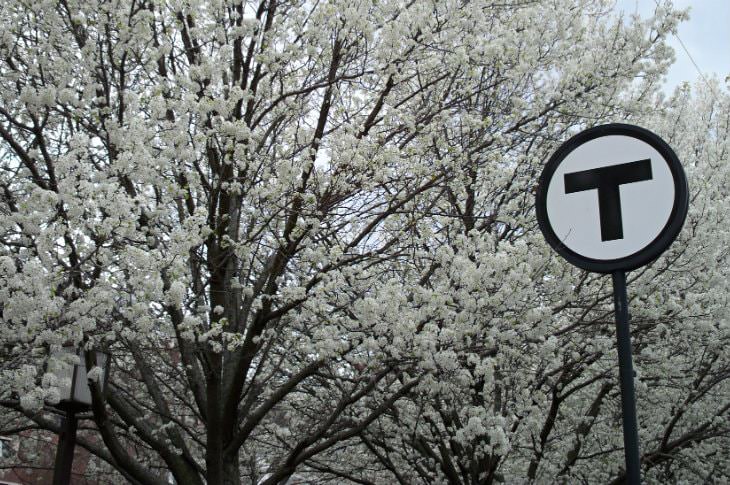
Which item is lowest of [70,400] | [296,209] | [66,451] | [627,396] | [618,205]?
[627,396]

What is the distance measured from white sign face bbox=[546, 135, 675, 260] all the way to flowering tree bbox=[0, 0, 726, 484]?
12.4 feet

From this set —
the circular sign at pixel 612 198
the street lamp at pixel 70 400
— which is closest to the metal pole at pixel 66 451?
the street lamp at pixel 70 400

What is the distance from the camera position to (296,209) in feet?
26.0

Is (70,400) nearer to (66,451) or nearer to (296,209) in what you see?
(66,451)

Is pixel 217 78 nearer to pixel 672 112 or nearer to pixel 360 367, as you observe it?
pixel 360 367

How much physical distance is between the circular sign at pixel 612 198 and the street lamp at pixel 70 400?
4.58 meters

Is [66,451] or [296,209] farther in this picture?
[296,209]

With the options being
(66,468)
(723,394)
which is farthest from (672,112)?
(66,468)

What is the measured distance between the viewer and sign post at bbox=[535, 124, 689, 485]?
2600 millimetres

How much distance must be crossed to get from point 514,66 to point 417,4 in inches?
62.2

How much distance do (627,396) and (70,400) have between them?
16.7ft

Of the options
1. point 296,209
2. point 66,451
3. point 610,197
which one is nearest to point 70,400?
point 66,451

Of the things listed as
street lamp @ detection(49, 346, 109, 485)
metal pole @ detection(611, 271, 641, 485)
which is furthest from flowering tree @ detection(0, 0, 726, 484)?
metal pole @ detection(611, 271, 641, 485)

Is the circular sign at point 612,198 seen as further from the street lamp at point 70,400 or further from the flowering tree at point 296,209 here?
the street lamp at point 70,400
